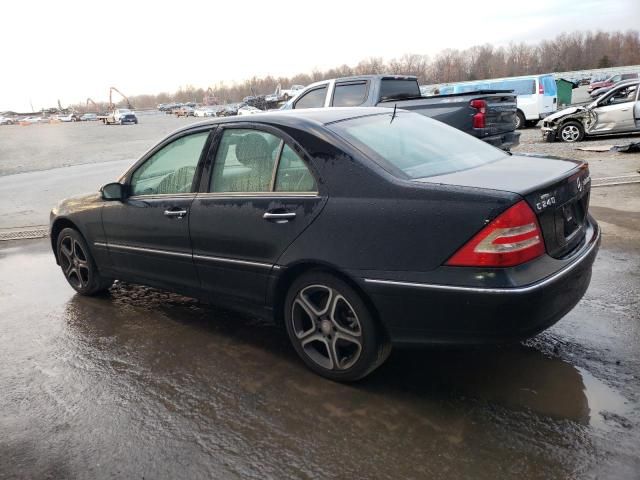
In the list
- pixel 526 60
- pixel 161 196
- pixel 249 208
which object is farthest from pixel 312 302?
pixel 526 60

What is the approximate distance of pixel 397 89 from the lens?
1026 cm

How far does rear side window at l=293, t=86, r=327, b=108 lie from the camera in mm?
10094

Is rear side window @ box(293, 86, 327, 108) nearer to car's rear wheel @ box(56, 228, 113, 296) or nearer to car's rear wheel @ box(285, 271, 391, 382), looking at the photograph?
car's rear wheel @ box(56, 228, 113, 296)

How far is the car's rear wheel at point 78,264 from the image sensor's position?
4.92 meters

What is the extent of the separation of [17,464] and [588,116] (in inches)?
626

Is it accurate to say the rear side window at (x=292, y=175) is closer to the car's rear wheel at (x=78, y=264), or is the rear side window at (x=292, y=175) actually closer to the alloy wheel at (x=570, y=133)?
the car's rear wheel at (x=78, y=264)

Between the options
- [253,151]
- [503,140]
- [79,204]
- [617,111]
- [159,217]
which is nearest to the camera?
[253,151]

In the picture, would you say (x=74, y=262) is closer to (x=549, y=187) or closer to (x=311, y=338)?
(x=311, y=338)

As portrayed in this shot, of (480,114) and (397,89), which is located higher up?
(397,89)

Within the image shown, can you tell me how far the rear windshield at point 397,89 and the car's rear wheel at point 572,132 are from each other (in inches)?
259

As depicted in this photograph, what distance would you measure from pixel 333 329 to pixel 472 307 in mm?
865

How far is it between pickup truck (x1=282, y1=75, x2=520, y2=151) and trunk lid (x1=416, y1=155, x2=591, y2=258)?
5.26 metres

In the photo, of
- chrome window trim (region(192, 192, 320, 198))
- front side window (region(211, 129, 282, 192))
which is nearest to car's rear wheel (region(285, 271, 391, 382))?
chrome window trim (region(192, 192, 320, 198))

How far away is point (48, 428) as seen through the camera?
296 cm
